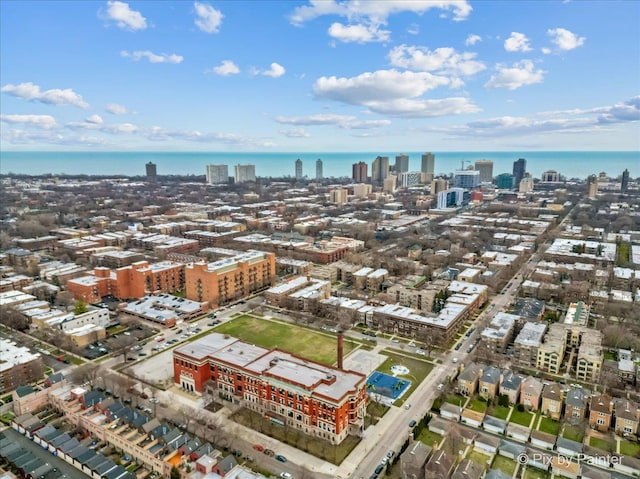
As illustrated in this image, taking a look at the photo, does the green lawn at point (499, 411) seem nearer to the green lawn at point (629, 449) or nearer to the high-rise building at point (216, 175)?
the green lawn at point (629, 449)

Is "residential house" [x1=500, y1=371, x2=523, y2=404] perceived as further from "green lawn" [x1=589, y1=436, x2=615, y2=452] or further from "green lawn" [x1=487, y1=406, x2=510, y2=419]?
"green lawn" [x1=589, y1=436, x2=615, y2=452]

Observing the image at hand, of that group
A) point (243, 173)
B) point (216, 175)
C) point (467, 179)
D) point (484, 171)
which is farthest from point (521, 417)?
point (484, 171)

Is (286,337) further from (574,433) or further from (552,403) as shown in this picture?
(574,433)

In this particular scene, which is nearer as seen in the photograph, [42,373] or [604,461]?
[604,461]

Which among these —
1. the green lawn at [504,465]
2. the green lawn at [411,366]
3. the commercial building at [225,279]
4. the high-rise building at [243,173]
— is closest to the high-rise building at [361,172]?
the high-rise building at [243,173]

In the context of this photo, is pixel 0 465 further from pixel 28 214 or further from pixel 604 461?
pixel 28 214

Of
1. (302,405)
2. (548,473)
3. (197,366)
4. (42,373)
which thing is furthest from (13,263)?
(548,473)

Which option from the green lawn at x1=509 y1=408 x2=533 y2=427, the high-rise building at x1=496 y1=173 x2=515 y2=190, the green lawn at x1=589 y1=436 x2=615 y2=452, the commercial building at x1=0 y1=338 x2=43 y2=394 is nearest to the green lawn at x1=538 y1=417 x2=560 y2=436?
the green lawn at x1=509 y1=408 x2=533 y2=427
